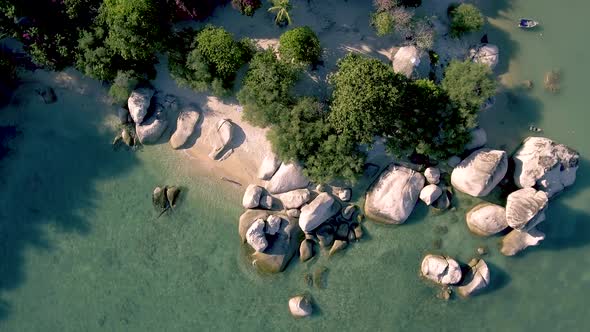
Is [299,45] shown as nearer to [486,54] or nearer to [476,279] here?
[486,54]

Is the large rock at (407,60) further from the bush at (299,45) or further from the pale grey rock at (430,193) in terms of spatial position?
the pale grey rock at (430,193)

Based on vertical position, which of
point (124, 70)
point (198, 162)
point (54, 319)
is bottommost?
point (54, 319)

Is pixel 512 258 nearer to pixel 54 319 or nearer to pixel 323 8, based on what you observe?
pixel 323 8

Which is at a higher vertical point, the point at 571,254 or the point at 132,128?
the point at 132,128

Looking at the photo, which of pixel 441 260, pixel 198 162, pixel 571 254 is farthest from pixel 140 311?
→ pixel 571 254

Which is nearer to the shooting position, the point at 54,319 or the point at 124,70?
the point at 124,70

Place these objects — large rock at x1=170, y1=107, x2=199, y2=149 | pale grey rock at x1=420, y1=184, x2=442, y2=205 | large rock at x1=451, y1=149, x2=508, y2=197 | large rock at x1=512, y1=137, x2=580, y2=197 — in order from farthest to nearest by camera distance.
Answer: large rock at x1=170, y1=107, x2=199, y2=149 < pale grey rock at x1=420, y1=184, x2=442, y2=205 < large rock at x1=512, y1=137, x2=580, y2=197 < large rock at x1=451, y1=149, x2=508, y2=197

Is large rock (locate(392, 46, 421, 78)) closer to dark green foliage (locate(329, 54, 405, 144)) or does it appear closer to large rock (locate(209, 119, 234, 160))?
dark green foliage (locate(329, 54, 405, 144))

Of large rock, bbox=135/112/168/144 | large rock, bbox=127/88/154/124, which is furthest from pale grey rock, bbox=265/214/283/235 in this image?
large rock, bbox=127/88/154/124
